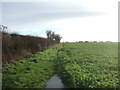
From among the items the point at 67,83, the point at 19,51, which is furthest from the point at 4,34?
the point at 67,83

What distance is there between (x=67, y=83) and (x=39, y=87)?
1.35 metres

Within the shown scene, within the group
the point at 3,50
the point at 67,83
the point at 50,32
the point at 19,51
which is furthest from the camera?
the point at 50,32

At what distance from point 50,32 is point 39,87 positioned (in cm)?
5463

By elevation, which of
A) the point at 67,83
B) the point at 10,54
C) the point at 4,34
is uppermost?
the point at 4,34

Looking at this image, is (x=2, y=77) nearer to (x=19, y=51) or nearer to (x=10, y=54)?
(x=10, y=54)

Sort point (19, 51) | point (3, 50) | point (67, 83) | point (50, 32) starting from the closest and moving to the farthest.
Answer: point (67, 83) < point (3, 50) < point (19, 51) < point (50, 32)

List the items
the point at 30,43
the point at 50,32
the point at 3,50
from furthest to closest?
the point at 50,32 → the point at 30,43 → the point at 3,50

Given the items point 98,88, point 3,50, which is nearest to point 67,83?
point 98,88

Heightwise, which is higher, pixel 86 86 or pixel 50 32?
pixel 50 32

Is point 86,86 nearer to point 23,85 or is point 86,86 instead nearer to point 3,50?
point 23,85

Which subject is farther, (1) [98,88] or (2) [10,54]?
(2) [10,54]

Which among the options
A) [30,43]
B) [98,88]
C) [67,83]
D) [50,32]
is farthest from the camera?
[50,32]

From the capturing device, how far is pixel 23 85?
18.7 ft

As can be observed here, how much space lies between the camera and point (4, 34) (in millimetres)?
10914
